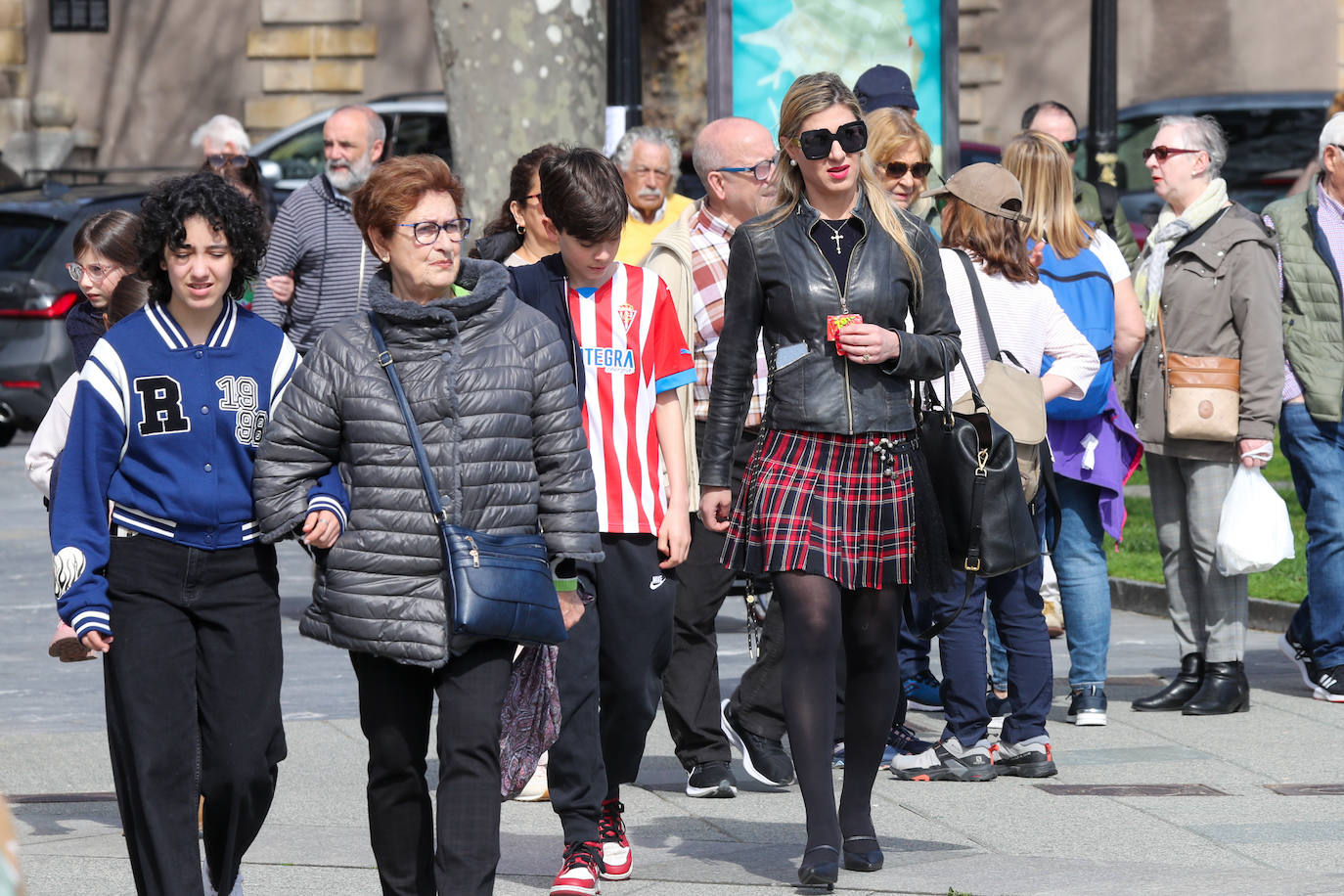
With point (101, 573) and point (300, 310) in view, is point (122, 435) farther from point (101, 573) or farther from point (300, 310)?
point (300, 310)

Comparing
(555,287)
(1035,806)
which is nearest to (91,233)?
(555,287)

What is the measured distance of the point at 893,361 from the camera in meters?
5.29

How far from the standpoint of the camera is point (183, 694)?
15.2ft

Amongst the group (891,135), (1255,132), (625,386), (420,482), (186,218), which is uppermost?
(1255,132)

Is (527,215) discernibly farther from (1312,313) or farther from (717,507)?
(1312,313)

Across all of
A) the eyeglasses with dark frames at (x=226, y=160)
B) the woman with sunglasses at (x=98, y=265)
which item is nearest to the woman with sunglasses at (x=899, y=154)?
the woman with sunglasses at (x=98, y=265)

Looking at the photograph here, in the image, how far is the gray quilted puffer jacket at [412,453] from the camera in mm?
4516

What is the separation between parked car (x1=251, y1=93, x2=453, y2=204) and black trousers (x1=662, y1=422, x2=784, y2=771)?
1372 cm

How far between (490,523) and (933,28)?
5.36 m

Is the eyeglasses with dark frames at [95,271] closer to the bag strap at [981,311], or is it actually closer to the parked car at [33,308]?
the bag strap at [981,311]

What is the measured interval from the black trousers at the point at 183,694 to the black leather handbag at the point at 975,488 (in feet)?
6.04

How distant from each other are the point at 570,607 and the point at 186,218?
1286mm

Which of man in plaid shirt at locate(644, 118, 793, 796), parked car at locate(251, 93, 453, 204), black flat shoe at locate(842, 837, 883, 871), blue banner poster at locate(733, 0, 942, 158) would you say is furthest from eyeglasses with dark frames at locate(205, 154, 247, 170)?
parked car at locate(251, 93, 453, 204)

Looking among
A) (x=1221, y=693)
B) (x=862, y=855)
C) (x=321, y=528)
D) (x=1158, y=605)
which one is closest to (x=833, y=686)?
(x=862, y=855)
